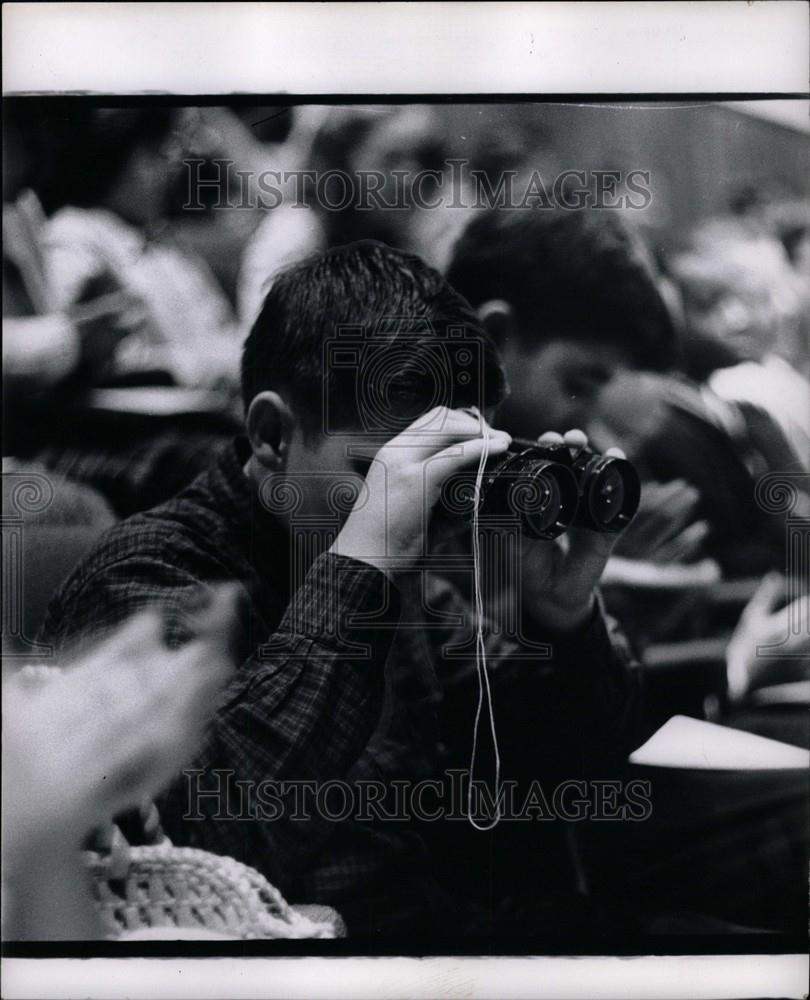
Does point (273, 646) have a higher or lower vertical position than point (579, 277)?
lower

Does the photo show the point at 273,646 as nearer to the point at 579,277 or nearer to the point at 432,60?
the point at 579,277

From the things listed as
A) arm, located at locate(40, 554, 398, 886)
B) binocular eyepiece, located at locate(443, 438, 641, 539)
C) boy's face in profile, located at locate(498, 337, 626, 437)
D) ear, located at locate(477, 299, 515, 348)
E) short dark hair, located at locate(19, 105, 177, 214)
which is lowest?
arm, located at locate(40, 554, 398, 886)

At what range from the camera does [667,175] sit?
3.23 meters

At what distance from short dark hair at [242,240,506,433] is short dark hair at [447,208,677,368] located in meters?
0.12

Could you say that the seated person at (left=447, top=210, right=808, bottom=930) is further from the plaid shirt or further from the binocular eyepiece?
the plaid shirt

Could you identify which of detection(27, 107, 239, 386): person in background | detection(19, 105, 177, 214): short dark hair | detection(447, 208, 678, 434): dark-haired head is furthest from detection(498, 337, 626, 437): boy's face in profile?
detection(19, 105, 177, 214): short dark hair

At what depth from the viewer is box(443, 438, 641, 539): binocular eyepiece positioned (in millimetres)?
3146

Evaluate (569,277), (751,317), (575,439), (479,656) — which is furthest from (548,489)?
(751,317)

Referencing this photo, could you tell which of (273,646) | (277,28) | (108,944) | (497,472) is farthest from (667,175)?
(108,944)

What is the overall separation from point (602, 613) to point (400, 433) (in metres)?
0.80

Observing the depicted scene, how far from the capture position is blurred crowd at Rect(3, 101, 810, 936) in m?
3.20

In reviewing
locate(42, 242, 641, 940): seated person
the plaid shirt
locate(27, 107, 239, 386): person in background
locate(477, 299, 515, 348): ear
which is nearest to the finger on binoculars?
locate(42, 242, 641, 940): seated person

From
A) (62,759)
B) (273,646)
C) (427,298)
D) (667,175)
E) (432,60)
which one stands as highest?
(432,60)

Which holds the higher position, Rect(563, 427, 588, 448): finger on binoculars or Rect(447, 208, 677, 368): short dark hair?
Rect(447, 208, 677, 368): short dark hair
